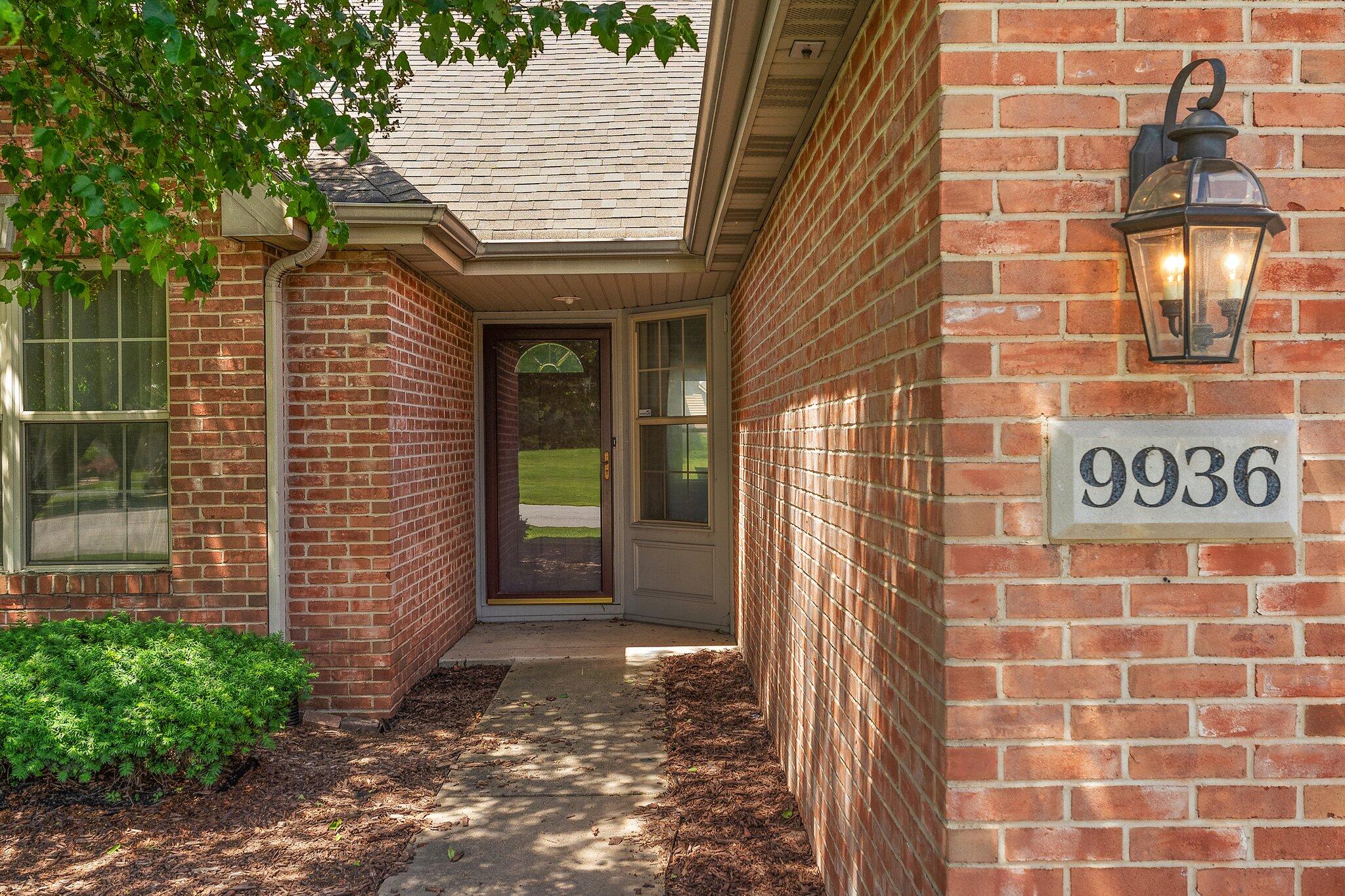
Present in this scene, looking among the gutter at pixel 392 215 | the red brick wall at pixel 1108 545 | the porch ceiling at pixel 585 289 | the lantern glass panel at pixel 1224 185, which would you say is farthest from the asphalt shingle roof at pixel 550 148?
the lantern glass panel at pixel 1224 185

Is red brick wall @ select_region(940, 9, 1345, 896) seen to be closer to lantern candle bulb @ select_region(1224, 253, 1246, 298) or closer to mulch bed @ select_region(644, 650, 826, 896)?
lantern candle bulb @ select_region(1224, 253, 1246, 298)

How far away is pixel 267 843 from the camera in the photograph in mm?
3654

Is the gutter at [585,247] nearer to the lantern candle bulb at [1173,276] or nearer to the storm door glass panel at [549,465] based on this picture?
the storm door glass panel at [549,465]

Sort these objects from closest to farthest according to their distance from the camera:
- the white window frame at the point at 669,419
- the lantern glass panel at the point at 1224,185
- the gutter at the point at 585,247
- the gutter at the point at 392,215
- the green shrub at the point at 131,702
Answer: the lantern glass panel at the point at 1224,185 < the green shrub at the point at 131,702 < the gutter at the point at 392,215 < the gutter at the point at 585,247 < the white window frame at the point at 669,419

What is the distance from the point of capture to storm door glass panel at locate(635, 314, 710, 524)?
7.29m

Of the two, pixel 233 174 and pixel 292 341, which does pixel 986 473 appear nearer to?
pixel 233 174

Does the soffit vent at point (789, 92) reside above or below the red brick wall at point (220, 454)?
above

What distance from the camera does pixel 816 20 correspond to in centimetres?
251

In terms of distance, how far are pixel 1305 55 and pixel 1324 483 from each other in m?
0.89

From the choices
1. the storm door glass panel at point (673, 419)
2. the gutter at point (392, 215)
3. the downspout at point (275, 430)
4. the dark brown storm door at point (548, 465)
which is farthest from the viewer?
the dark brown storm door at point (548, 465)

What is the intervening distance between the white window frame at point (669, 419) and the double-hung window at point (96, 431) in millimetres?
3624

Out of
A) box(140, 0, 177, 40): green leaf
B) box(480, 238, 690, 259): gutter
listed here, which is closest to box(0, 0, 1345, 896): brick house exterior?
box(140, 0, 177, 40): green leaf

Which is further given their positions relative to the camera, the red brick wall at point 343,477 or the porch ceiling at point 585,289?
the porch ceiling at point 585,289

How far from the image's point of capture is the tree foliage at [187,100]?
10.1ft
